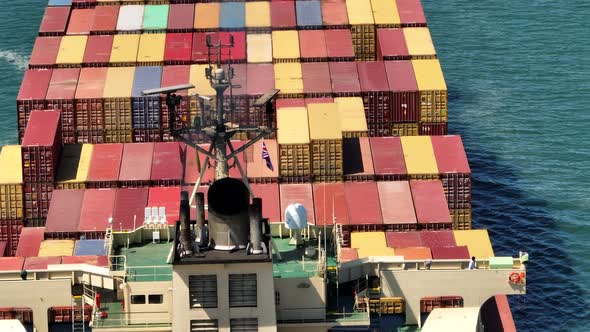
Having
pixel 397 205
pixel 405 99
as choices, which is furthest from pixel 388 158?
pixel 405 99

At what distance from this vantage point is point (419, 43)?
10519 cm

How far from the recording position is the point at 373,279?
210ft

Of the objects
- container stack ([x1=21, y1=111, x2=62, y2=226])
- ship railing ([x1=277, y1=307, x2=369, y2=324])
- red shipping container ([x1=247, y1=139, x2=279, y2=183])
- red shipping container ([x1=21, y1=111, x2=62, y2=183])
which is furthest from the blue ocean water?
ship railing ([x1=277, y1=307, x2=369, y2=324])

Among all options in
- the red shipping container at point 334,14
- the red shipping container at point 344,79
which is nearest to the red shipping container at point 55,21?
the red shipping container at point 334,14

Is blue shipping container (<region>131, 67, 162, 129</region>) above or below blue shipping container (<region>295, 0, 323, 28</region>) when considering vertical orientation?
below

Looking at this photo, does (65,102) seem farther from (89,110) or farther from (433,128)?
(433,128)

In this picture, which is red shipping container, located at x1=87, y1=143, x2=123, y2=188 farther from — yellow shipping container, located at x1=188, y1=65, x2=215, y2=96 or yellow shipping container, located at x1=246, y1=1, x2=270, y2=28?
yellow shipping container, located at x1=246, y1=1, x2=270, y2=28

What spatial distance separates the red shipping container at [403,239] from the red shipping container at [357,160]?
6.41 m

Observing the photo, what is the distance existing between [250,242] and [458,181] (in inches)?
1316

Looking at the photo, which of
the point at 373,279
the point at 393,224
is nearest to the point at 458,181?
the point at 393,224

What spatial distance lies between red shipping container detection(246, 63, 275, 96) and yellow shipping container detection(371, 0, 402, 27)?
1223 cm

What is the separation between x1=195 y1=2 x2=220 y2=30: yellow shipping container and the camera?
107 metres

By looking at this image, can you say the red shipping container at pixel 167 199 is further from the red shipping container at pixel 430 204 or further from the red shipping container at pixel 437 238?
the red shipping container at pixel 437 238

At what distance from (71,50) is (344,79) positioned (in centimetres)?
1972
